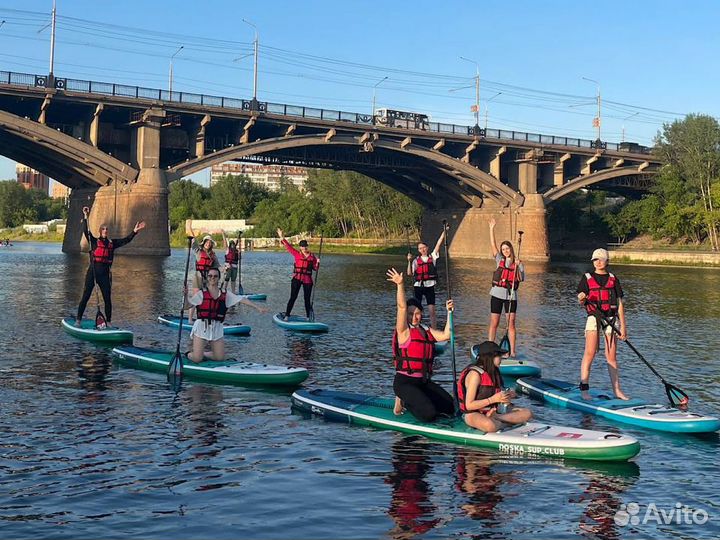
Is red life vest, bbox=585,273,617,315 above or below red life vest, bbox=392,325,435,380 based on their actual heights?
above

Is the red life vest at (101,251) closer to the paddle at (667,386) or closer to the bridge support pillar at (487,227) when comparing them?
the paddle at (667,386)

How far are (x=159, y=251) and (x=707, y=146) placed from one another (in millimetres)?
59979

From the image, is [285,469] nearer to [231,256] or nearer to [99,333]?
[99,333]

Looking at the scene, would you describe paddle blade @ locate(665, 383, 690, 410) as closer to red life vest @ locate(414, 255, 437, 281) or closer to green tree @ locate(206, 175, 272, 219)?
red life vest @ locate(414, 255, 437, 281)

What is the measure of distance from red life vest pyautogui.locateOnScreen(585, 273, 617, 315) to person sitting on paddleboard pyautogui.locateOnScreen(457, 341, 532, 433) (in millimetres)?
3064

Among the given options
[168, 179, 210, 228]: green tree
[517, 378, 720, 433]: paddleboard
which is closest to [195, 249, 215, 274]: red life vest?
[517, 378, 720, 433]: paddleboard

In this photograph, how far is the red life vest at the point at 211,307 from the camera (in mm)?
15703

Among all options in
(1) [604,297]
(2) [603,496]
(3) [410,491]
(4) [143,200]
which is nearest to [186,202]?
(4) [143,200]

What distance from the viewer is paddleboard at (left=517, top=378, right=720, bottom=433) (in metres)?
12.2

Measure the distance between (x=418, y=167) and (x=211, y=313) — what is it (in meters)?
77.0

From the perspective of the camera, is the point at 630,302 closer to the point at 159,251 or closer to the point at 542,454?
the point at 542,454

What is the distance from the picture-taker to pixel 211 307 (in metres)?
15.8

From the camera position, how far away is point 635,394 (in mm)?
15469

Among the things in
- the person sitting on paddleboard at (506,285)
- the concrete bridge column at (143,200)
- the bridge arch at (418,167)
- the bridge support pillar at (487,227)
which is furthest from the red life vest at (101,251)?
the bridge support pillar at (487,227)
